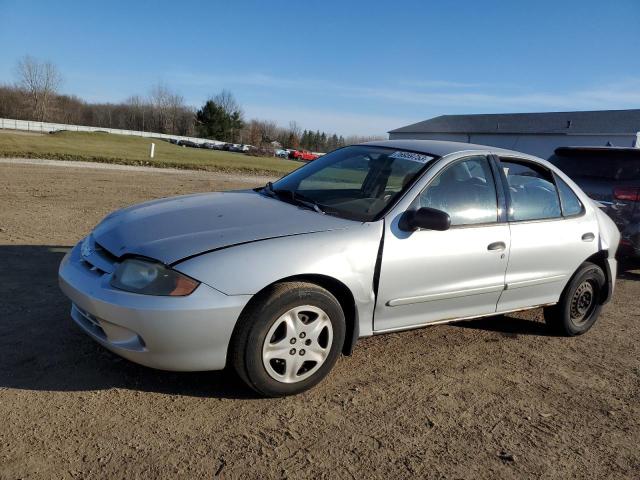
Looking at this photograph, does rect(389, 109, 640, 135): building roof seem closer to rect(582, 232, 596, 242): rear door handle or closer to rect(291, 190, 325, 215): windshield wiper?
rect(582, 232, 596, 242): rear door handle

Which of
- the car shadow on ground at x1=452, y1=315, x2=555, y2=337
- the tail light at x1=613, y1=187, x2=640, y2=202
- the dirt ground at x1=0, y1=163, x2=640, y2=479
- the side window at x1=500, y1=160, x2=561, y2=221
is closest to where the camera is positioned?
the dirt ground at x1=0, y1=163, x2=640, y2=479

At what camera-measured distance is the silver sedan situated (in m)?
2.90

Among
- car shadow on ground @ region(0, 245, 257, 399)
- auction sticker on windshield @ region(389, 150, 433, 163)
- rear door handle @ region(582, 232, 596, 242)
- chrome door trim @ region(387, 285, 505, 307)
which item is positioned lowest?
car shadow on ground @ region(0, 245, 257, 399)

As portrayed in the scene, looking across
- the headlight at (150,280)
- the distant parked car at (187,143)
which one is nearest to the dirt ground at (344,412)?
the headlight at (150,280)

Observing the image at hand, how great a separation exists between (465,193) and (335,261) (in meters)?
1.34

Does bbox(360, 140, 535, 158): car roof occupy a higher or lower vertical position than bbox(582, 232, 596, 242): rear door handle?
higher

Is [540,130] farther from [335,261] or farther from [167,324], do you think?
[167,324]

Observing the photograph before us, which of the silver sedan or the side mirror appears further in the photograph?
the side mirror

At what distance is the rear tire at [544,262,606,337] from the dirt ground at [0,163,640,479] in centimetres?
17

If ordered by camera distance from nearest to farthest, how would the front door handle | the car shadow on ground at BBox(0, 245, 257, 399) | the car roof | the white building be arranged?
the car shadow on ground at BBox(0, 245, 257, 399), the front door handle, the car roof, the white building

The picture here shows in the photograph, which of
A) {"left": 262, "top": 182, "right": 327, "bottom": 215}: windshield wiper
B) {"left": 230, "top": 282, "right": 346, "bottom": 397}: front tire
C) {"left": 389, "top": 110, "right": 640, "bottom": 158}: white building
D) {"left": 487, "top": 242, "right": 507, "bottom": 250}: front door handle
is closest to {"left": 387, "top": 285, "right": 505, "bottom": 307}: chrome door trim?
{"left": 487, "top": 242, "right": 507, "bottom": 250}: front door handle

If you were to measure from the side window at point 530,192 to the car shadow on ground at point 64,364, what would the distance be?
2546 mm

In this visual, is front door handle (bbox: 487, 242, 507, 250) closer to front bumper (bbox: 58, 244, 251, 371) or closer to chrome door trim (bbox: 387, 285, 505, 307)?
chrome door trim (bbox: 387, 285, 505, 307)

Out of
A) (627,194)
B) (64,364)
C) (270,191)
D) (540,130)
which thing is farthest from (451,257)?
(540,130)
